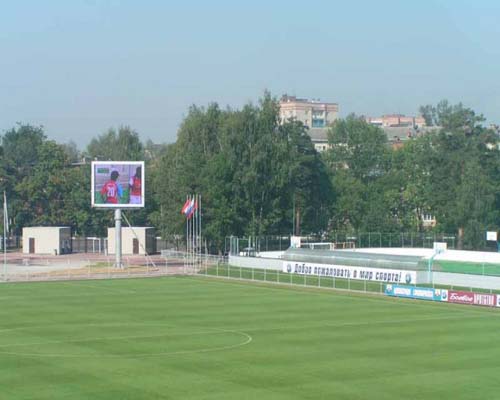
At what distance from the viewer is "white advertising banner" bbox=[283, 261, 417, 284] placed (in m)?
73.2

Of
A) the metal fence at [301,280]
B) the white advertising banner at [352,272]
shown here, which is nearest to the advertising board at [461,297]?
the metal fence at [301,280]

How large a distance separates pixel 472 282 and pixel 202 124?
187ft

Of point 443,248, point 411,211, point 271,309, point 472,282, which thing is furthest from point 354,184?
point 271,309

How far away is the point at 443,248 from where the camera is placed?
95.4m

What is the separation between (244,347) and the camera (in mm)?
41906

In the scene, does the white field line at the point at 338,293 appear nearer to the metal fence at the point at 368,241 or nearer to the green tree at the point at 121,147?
the metal fence at the point at 368,241

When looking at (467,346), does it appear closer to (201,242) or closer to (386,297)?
(386,297)

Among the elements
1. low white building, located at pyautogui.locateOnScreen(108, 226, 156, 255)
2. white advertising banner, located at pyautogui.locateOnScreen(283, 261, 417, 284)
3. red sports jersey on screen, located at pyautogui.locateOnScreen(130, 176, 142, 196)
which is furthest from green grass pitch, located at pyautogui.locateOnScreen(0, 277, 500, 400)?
low white building, located at pyautogui.locateOnScreen(108, 226, 156, 255)

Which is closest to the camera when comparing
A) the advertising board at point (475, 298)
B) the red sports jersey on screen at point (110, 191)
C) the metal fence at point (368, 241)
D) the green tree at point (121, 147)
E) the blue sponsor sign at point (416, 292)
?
the advertising board at point (475, 298)

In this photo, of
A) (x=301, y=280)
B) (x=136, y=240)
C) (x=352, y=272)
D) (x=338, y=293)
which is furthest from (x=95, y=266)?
(x=338, y=293)

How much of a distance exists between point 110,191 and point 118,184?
102 cm

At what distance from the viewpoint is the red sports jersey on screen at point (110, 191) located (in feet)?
301

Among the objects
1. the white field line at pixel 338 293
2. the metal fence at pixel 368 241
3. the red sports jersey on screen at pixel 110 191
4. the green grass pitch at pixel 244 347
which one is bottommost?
the green grass pitch at pixel 244 347

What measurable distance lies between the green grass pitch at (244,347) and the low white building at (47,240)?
53653mm
